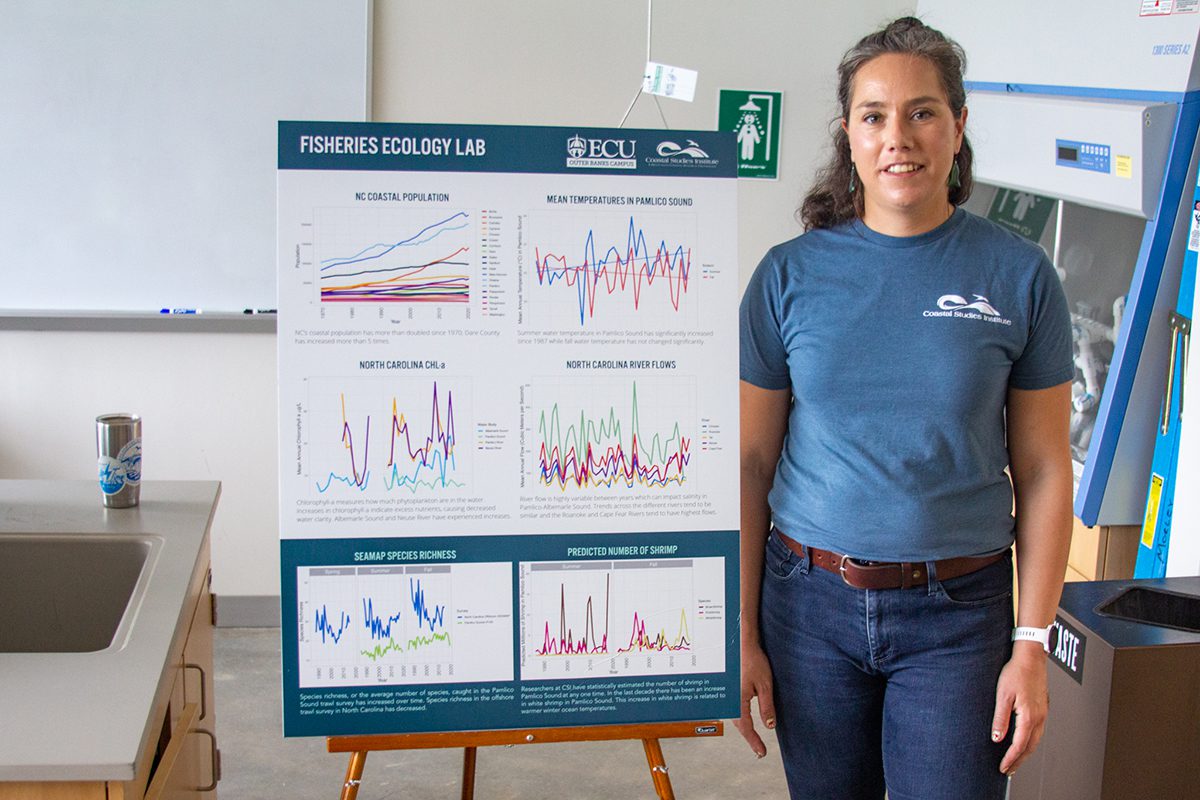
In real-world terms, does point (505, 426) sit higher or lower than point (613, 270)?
lower

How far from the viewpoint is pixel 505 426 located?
1.67 meters

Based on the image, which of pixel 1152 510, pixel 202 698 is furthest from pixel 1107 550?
pixel 202 698

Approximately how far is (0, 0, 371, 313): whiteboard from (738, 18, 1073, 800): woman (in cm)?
253

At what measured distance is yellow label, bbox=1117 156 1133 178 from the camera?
2.38 meters

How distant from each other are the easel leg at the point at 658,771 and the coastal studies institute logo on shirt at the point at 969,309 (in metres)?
0.81

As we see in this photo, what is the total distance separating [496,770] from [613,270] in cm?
181

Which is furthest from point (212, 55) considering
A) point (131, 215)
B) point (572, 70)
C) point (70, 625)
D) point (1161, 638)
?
point (1161, 638)

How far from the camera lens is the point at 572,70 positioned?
149 inches

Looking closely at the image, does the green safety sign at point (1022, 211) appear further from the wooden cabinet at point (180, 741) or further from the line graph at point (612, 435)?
the wooden cabinet at point (180, 741)

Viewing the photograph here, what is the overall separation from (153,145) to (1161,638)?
10.3 ft

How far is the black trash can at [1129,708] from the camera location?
1.99m

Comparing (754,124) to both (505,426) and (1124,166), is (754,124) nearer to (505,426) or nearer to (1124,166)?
(1124,166)

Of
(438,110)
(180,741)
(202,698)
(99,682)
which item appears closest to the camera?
(99,682)

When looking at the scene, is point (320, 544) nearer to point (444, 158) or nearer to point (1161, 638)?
point (444, 158)
